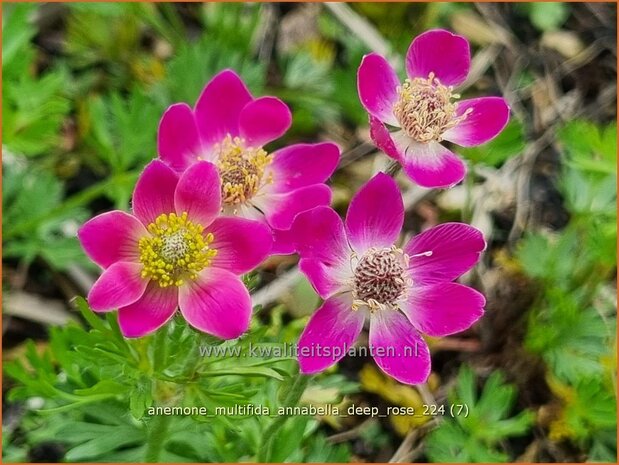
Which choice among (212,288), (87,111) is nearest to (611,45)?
(87,111)

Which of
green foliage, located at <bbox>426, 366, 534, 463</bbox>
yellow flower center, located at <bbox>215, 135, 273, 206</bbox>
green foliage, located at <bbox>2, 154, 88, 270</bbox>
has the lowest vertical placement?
green foliage, located at <bbox>426, 366, 534, 463</bbox>

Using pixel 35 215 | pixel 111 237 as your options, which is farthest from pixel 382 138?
pixel 35 215

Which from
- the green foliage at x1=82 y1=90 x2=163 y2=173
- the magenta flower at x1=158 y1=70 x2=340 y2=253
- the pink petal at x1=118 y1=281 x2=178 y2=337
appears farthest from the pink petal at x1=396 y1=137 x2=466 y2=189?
the green foliage at x1=82 y1=90 x2=163 y2=173

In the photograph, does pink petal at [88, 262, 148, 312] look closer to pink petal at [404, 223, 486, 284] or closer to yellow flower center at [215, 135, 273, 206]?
yellow flower center at [215, 135, 273, 206]

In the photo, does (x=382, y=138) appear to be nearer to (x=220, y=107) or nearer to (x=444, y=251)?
(x=444, y=251)

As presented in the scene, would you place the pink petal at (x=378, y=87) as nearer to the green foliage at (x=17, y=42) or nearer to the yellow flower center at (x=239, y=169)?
the yellow flower center at (x=239, y=169)

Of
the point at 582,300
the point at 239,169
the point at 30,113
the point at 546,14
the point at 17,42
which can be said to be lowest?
the point at 239,169

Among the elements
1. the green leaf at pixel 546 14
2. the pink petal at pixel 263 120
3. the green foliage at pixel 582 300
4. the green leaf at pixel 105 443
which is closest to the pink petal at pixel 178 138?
the pink petal at pixel 263 120
